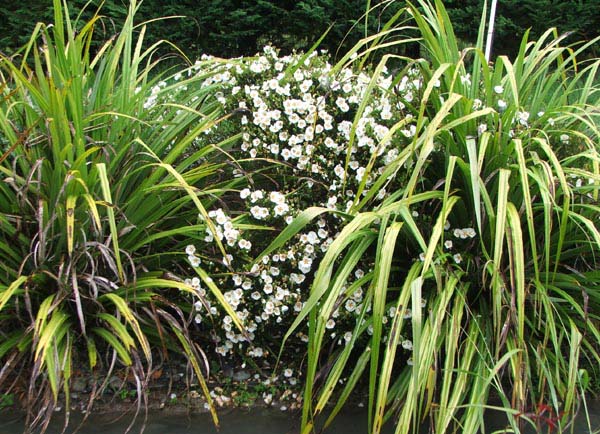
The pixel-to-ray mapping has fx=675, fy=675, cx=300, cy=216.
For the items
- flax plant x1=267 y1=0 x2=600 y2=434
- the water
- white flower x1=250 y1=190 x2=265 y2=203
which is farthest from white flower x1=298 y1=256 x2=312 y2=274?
the water

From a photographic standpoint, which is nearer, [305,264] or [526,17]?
[305,264]

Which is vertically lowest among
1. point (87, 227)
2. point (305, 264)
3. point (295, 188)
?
point (305, 264)

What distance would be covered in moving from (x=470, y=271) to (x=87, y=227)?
1.66m

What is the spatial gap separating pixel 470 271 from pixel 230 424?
121 cm

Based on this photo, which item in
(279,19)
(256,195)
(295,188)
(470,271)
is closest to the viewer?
(470,271)

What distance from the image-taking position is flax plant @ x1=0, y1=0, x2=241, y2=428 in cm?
269

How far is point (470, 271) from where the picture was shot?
2.87 metres

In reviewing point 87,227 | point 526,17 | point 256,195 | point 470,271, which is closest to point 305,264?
point 256,195

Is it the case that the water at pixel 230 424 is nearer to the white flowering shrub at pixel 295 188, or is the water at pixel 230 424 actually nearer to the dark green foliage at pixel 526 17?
the white flowering shrub at pixel 295 188

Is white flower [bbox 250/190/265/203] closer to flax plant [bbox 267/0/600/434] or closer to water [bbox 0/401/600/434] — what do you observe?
flax plant [bbox 267/0/600/434]

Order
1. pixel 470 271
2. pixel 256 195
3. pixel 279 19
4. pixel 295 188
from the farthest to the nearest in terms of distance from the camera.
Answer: pixel 279 19 < pixel 295 188 < pixel 256 195 < pixel 470 271

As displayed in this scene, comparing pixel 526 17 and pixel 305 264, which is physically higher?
pixel 526 17

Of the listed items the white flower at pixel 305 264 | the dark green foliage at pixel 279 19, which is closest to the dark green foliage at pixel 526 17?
the dark green foliage at pixel 279 19

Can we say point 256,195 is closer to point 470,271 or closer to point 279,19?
point 470,271
